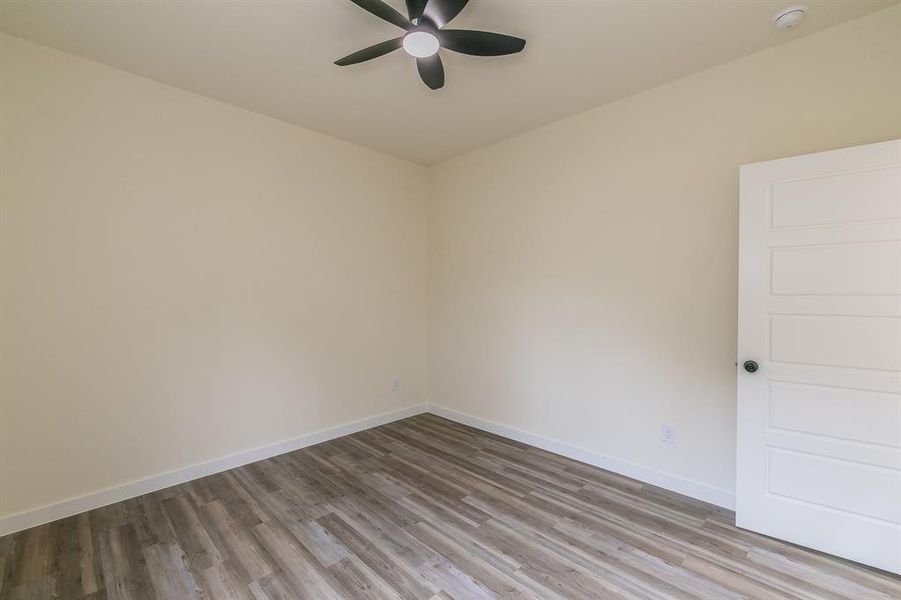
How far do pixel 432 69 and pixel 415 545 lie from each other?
8.69 feet

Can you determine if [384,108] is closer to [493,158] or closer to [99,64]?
[493,158]

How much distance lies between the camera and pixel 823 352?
205 centimetres

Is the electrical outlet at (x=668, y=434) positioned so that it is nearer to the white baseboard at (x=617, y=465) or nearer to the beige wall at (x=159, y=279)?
the white baseboard at (x=617, y=465)

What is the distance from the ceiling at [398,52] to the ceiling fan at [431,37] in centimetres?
23

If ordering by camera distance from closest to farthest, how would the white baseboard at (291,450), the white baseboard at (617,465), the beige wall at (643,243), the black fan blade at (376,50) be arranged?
the black fan blade at (376,50)
the beige wall at (643,243)
the white baseboard at (291,450)
the white baseboard at (617,465)

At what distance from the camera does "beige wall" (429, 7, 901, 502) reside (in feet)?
7.26

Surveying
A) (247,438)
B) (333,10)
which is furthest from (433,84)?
(247,438)

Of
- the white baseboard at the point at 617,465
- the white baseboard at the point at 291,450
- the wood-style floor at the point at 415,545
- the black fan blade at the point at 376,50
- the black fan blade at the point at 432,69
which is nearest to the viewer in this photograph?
the wood-style floor at the point at 415,545

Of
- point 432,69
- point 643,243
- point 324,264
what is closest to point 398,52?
point 432,69

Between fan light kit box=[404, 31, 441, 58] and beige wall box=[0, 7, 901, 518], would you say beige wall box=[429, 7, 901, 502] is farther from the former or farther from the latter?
fan light kit box=[404, 31, 441, 58]

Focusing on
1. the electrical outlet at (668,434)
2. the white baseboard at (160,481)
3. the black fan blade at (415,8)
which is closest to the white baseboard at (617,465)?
the electrical outlet at (668,434)

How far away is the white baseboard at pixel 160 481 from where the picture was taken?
2.29m

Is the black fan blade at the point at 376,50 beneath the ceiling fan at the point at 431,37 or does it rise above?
beneath

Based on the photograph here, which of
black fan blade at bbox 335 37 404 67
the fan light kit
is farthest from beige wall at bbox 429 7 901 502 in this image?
black fan blade at bbox 335 37 404 67
